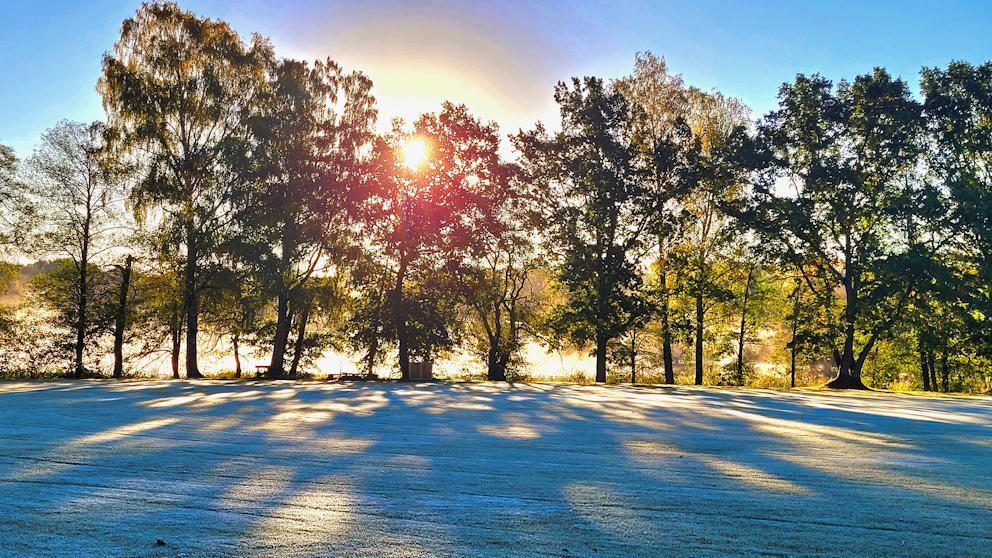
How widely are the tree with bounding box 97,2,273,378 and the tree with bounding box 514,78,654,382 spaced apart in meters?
13.0

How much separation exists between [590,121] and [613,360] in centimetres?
1065

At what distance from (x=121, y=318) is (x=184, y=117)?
907 centimetres

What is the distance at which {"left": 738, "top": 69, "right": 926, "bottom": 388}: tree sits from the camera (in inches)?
993

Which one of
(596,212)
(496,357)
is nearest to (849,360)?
(596,212)

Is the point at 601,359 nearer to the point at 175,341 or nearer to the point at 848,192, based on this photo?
the point at 848,192

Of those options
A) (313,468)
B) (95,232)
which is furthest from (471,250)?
(313,468)

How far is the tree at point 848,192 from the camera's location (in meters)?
25.2

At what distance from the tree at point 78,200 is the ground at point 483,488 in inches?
810

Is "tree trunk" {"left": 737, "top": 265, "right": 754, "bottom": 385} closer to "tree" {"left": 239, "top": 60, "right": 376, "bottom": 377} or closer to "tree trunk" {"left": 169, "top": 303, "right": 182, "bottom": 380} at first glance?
"tree" {"left": 239, "top": 60, "right": 376, "bottom": 377}

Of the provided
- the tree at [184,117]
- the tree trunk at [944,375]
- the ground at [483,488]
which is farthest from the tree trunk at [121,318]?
the tree trunk at [944,375]

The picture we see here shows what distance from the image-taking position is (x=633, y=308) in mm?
26469

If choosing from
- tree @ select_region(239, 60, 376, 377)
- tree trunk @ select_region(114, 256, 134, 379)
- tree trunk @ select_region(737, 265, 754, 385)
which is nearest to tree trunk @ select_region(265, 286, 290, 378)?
tree @ select_region(239, 60, 376, 377)

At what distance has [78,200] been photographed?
2650cm

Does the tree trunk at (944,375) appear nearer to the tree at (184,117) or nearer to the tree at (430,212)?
the tree at (430,212)
